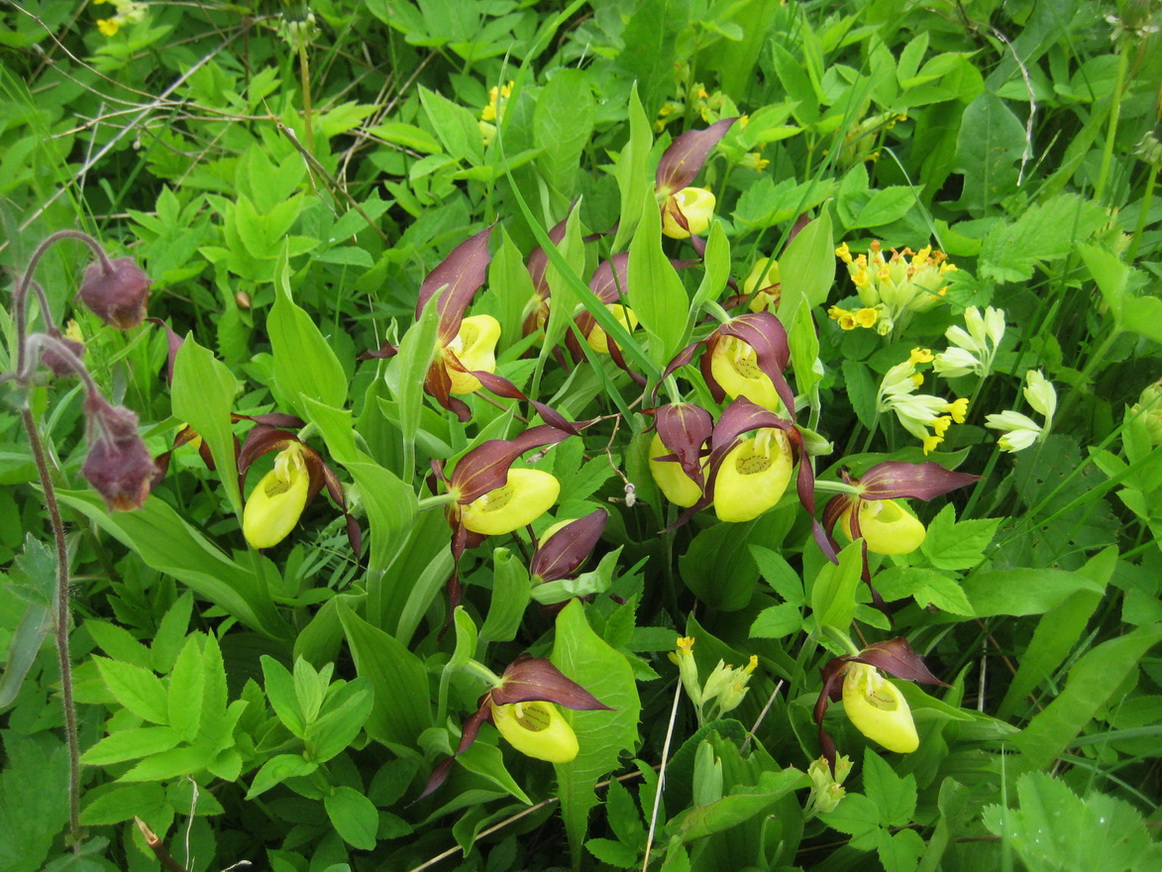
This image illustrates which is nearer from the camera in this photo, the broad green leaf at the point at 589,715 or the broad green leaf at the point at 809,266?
the broad green leaf at the point at 589,715

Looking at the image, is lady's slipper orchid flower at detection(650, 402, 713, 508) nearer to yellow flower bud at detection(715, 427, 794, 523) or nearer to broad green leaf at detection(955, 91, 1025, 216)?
yellow flower bud at detection(715, 427, 794, 523)

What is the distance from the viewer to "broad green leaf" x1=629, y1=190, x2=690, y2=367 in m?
0.96

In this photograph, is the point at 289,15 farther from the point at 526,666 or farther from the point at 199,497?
the point at 526,666

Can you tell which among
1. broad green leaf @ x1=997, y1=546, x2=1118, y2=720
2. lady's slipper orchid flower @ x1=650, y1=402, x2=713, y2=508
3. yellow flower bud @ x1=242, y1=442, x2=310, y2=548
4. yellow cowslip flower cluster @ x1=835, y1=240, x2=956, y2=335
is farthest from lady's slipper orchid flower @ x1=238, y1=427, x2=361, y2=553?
broad green leaf @ x1=997, y1=546, x2=1118, y2=720

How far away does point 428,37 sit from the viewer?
5.49 feet

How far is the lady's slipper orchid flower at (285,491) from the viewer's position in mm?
916

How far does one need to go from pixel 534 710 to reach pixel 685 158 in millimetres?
801

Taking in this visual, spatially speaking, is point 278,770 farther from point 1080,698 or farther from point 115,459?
point 1080,698

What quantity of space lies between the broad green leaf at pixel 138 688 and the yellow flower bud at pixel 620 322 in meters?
0.64

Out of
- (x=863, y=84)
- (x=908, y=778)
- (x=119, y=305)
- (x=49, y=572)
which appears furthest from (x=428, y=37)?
(x=908, y=778)

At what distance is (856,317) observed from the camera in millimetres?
1204

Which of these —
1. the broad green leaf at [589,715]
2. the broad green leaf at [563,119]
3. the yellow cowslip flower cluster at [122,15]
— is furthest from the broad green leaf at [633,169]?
the yellow cowslip flower cluster at [122,15]

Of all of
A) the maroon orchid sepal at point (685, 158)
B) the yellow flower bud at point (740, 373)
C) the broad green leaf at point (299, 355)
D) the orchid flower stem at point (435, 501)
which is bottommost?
the orchid flower stem at point (435, 501)

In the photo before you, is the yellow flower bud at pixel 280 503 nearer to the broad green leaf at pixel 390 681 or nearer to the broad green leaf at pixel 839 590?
the broad green leaf at pixel 390 681
